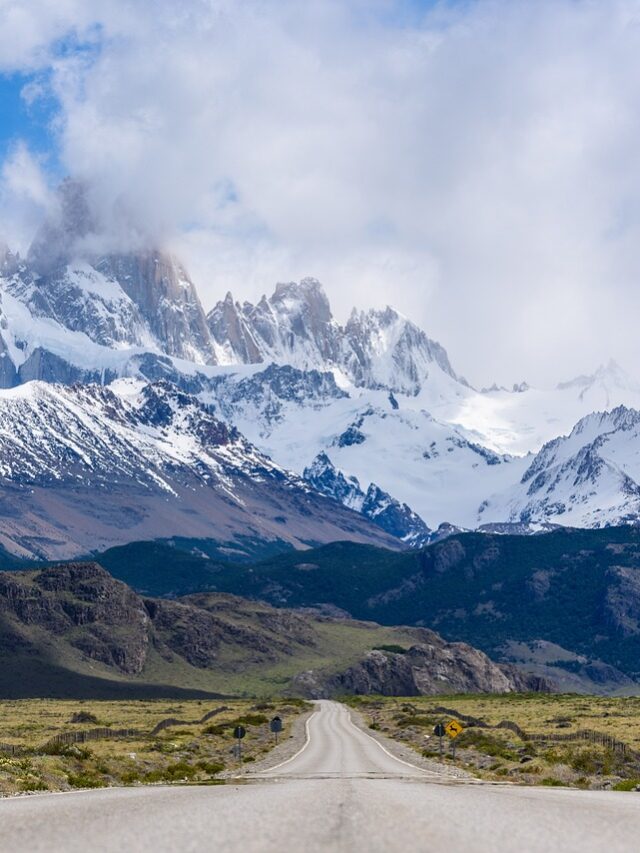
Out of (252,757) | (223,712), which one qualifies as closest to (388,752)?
(252,757)

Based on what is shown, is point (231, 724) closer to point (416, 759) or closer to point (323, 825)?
point (416, 759)

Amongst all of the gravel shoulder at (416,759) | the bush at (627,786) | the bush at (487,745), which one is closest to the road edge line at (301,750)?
the gravel shoulder at (416,759)

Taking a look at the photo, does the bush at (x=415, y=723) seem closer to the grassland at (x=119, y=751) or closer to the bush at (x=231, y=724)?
the grassland at (x=119, y=751)

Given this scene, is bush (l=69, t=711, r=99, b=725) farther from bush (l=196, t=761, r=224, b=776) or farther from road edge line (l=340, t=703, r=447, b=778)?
bush (l=196, t=761, r=224, b=776)

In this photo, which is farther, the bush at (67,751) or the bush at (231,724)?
the bush at (231,724)

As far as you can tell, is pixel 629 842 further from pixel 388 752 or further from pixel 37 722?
pixel 37 722

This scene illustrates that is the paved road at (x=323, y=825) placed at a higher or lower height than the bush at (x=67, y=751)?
higher

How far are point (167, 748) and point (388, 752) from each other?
14.9 metres

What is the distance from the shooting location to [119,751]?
77.8m

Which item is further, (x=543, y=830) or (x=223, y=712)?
(x=223, y=712)

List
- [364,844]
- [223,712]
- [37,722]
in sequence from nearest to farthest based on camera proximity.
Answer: [364,844], [37,722], [223,712]

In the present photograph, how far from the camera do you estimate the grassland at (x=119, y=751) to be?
4959cm

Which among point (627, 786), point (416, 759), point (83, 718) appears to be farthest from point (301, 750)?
point (83, 718)

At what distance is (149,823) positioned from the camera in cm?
1845
